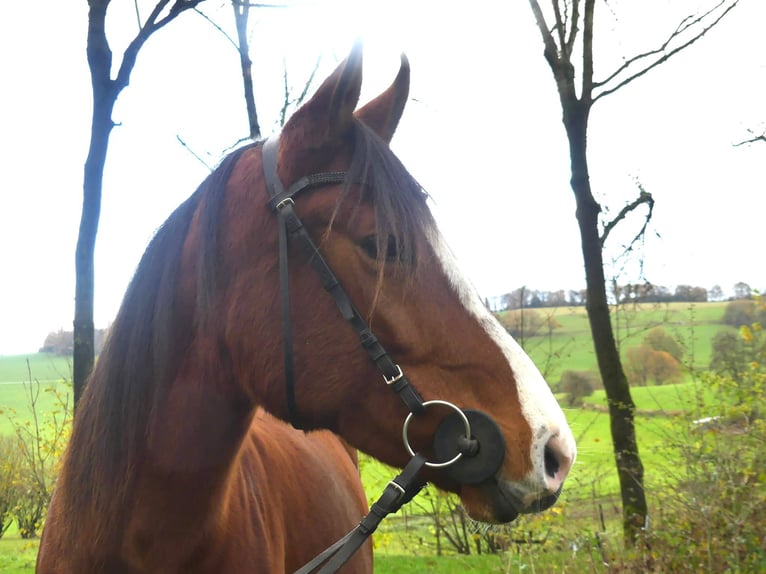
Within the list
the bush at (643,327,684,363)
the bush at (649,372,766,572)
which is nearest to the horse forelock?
the bush at (649,372,766,572)

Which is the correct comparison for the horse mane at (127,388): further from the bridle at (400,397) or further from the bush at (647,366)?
the bush at (647,366)

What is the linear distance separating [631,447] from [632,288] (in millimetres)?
2511

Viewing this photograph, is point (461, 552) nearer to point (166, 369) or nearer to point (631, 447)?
point (631, 447)

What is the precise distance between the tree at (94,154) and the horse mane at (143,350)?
442cm

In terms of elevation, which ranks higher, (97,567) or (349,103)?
(349,103)

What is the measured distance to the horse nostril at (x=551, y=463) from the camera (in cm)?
155

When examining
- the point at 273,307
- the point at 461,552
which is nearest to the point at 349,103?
the point at 273,307

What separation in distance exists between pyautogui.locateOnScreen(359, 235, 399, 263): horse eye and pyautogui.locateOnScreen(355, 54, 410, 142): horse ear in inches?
18.7

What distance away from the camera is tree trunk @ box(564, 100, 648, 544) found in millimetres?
7566

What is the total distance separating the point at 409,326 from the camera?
1.73 meters

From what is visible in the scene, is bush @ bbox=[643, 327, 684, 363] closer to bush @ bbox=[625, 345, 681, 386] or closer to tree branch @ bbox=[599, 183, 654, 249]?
bush @ bbox=[625, 345, 681, 386]

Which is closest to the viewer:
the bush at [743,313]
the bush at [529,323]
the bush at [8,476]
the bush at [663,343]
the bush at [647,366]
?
the bush at [743,313]

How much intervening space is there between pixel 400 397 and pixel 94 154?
235 inches

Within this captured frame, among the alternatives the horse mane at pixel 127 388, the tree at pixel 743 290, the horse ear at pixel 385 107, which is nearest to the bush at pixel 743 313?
the tree at pixel 743 290
